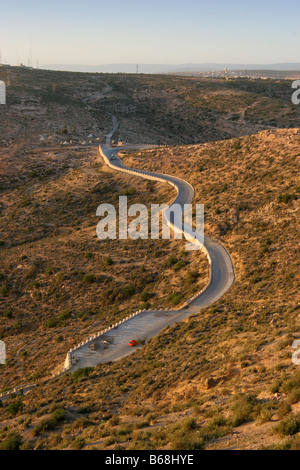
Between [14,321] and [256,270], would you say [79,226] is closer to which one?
[14,321]

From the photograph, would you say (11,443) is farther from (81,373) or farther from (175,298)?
(175,298)

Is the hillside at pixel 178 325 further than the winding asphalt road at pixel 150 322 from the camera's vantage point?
No

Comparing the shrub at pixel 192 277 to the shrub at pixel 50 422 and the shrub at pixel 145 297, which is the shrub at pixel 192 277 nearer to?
the shrub at pixel 145 297

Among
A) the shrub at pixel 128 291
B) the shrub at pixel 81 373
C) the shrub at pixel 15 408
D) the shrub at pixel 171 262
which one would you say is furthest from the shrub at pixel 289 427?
the shrub at pixel 171 262

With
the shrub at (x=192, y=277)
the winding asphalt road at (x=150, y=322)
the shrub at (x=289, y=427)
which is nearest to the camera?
the shrub at (x=289, y=427)

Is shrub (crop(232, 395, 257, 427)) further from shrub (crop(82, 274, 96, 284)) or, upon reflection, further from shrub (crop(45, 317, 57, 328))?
shrub (crop(82, 274, 96, 284))

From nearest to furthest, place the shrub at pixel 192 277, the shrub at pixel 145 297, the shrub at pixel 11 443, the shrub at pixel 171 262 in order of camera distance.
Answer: the shrub at pixel 11 443, the shrub at pixel 192 277, the shrub at pixel 145 297, the shrub at pixel 171 262

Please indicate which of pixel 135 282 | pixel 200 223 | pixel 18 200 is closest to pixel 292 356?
pixel 135 282

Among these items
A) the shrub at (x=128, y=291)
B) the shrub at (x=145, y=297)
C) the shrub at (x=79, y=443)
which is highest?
the shrub at (x=79, y=443)

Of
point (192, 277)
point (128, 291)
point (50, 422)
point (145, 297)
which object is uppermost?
point (192, 277)

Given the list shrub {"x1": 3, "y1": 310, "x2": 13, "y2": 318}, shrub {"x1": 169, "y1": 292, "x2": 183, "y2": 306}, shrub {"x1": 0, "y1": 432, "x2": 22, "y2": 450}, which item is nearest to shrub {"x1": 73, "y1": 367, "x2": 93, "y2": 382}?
shrub {"x1": 0, "y1": 432, "x2": 22, "y2": 450}

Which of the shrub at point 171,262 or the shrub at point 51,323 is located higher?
the shrub at point 171,262

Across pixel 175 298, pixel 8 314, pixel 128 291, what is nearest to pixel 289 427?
pixel 175 298
